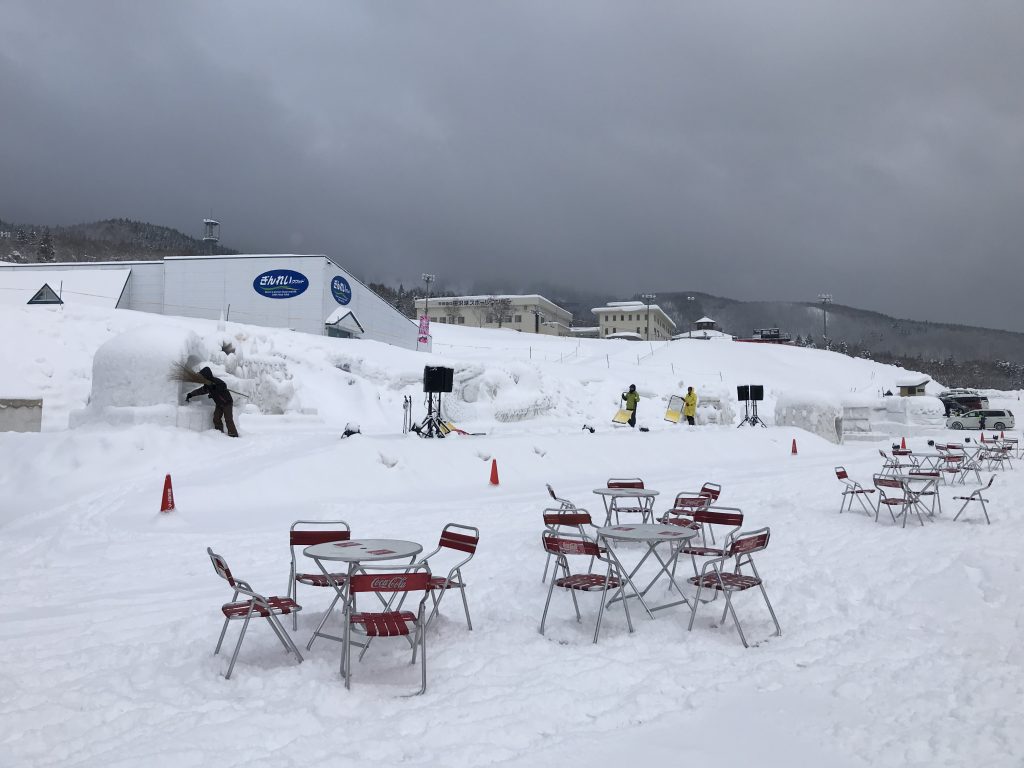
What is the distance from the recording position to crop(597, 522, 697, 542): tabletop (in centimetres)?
591

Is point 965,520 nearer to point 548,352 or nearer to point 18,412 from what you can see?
point 18,412

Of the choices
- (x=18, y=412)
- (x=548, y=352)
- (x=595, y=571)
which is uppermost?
(x=548, y=352)

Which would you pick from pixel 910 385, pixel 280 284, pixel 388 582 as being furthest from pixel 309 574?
pixel 910 385

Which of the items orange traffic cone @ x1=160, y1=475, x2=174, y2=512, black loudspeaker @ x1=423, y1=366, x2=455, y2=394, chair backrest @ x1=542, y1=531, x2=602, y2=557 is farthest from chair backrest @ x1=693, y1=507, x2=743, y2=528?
black loudspeaker @ x1=423, y1=366, x2=455, y2=394

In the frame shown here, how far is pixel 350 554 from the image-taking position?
5141 mm

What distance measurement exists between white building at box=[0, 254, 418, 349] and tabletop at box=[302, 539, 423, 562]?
32.7 m

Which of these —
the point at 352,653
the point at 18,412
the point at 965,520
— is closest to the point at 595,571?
the point at 352,653

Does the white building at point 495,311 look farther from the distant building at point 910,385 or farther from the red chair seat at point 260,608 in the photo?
the red chair seat at point 260,608

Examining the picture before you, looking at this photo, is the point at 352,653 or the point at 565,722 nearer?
the point at 565,722

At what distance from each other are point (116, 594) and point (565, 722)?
477cm

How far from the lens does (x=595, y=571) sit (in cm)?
774

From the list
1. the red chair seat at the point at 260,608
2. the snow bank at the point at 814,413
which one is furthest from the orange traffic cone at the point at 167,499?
the snow bank at the point at 814,413

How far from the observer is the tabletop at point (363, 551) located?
4969 mm

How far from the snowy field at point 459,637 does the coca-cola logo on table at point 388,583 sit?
69 centimetres
